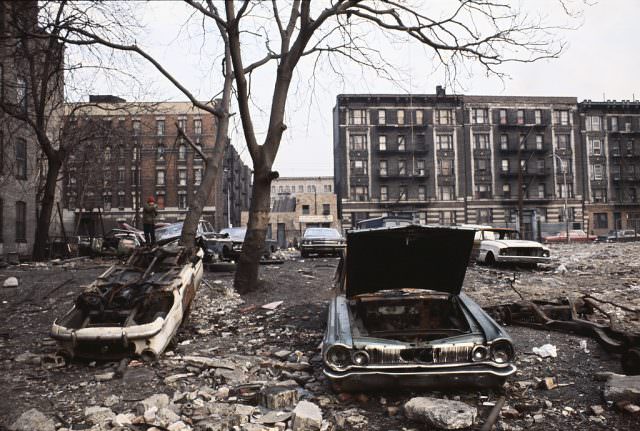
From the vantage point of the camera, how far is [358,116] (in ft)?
183

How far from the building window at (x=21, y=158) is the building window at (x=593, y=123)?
59.1 m

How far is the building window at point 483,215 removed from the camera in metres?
55.9

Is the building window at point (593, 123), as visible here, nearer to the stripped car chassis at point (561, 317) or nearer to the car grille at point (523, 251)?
A: the car grille at point (523, 251)

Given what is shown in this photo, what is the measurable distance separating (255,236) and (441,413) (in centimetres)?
707

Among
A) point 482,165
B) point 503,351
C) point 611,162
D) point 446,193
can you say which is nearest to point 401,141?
point 446,193

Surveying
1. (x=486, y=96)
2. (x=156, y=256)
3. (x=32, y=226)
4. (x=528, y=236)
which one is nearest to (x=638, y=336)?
(x=156, y=256)

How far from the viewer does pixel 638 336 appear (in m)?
5.31

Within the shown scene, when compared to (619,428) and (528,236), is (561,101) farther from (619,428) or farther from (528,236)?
(619,428)

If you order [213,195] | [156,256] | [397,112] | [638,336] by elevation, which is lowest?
[638,336]

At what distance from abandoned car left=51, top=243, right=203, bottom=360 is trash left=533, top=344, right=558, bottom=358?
4.78m

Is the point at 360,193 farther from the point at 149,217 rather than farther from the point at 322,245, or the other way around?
the point at 149,217

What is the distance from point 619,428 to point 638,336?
190cm

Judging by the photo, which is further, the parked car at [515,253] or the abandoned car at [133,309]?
the parked car at [515,253]

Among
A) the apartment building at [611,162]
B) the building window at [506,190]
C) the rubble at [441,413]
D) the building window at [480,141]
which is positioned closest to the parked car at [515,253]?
the rubble at [441,413]
